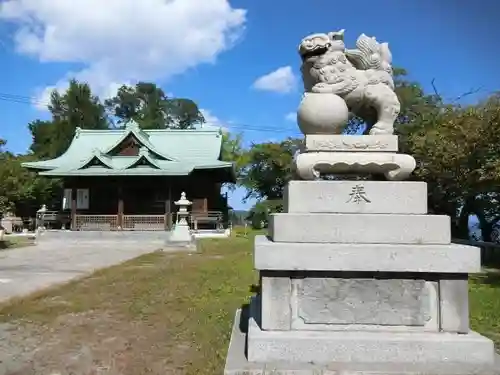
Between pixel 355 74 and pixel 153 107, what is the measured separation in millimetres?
52424

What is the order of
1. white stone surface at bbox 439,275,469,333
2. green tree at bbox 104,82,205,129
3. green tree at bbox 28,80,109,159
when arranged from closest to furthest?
white stone surface at bbox 439,275,469,333 → green tree at bbox 28,80,109,159 → green tree at bbox 104,82,205,129

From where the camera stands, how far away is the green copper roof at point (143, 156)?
92.8 ft

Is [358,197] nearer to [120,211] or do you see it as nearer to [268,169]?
[120,211]

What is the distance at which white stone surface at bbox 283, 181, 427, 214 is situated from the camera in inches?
163

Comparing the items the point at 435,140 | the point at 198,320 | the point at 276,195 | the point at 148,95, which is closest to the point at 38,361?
the point at 198,320

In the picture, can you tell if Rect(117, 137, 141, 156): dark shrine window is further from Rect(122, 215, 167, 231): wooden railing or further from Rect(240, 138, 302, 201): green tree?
Rect(240, 138, 302, 201): green tree

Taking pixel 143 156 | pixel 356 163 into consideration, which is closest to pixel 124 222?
pixel 143 156

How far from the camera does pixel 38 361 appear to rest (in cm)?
452

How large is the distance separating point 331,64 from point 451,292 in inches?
91.7

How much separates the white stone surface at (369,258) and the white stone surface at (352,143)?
3.26ft

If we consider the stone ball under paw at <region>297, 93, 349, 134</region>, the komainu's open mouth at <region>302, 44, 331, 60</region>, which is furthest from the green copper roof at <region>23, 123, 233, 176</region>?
the stone ball under paw at <region>297, 93, 349, 134</region>

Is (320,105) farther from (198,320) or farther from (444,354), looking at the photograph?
(198,320)

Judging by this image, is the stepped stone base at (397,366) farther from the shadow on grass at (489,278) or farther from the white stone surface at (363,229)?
the shadow on grass at (489,278)

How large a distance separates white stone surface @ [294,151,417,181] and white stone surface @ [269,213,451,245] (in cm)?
47
